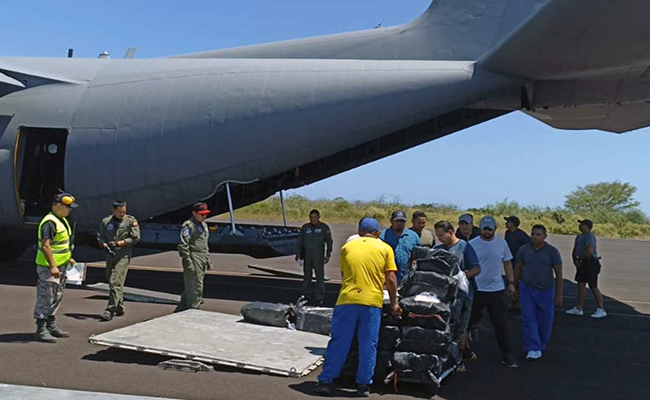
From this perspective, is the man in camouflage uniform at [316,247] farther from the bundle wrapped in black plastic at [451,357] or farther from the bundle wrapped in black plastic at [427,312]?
the bundle wrapped in black plastic at [427,312]

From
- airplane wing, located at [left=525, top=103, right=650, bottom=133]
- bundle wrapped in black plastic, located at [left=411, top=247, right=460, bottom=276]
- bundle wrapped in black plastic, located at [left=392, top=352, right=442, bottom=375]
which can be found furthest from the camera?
airplane wing, located at [left=525, top=103, right=650, bottom=133]

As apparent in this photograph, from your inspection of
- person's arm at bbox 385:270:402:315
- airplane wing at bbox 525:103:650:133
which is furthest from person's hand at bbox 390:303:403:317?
airplane wing at bbox 525:103:650:133

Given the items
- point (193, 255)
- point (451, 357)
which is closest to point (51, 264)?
point (193, 255)

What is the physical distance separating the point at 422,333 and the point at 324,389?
1.15m

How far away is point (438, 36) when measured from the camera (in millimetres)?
11641

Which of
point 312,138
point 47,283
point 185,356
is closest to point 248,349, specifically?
point 185,356

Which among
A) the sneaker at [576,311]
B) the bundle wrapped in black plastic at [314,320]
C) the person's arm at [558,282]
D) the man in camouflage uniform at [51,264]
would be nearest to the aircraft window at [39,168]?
the man in camouflage uniform at [51,264]

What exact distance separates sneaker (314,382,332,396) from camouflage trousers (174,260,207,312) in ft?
12.5

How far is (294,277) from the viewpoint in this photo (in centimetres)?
1476

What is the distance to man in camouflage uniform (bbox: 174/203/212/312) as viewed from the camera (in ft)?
29.9

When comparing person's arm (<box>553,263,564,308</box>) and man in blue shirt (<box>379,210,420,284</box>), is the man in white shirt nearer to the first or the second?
person's arm (<box>553,263,564,308</box>)

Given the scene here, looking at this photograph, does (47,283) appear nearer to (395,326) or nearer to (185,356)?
(185,356)

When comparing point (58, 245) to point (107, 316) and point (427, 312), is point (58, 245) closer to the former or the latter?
point (107, 316)

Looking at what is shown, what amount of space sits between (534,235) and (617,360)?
1.95 meters
